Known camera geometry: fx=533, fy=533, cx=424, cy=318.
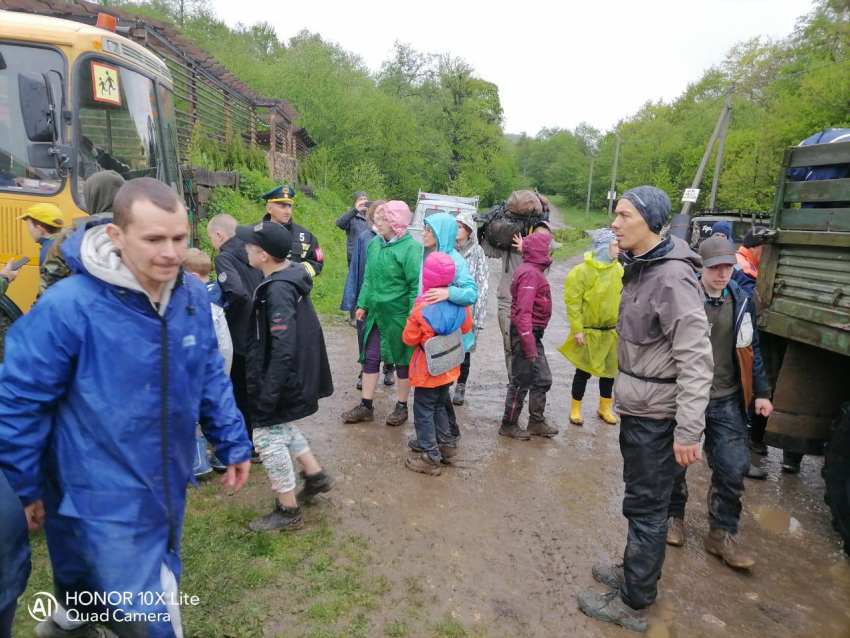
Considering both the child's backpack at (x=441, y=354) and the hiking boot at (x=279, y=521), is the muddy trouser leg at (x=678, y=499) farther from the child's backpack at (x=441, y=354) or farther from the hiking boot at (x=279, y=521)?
the hiking boot at (x=279, y=521)

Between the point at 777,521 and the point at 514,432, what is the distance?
7.05 ft

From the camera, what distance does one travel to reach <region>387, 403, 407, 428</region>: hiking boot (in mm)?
5195

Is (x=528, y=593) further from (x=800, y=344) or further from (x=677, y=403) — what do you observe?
(x=800, y=344)

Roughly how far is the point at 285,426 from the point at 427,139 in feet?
127

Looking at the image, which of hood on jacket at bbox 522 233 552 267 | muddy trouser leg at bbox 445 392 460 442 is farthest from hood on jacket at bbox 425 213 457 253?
muddy trouser leg at bbox 445 392 460 442

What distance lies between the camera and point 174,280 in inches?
76.9

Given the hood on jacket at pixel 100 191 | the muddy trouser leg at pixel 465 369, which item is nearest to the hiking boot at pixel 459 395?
the muddy trouser leg at pixel 465 369

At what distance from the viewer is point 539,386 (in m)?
5.23

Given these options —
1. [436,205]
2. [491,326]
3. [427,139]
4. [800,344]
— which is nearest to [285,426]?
[800,344]

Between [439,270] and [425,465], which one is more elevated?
[439,270]

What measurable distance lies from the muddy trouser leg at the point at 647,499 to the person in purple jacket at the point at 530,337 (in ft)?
6.50

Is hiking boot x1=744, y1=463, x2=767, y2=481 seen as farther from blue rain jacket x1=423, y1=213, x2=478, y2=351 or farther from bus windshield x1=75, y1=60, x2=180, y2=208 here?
bus windshield x1=75, y1=60, x2=180, y2=208

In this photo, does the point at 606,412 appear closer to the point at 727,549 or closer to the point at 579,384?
the point at 579,384

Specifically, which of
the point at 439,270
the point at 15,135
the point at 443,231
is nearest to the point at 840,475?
the point at 439,270
